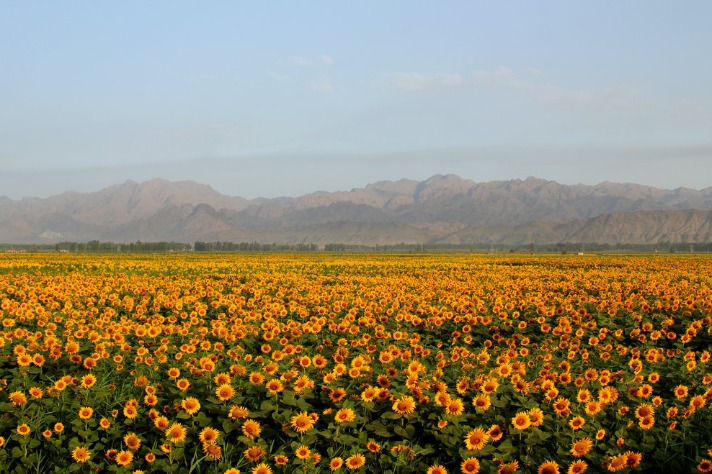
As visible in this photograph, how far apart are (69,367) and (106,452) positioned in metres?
3.08

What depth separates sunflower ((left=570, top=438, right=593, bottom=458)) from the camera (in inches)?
231

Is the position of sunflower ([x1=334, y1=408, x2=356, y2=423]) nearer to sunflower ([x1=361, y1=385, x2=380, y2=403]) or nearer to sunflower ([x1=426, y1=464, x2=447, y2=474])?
sunflower ([x1=361, y1=385, x2=380, y2=403])

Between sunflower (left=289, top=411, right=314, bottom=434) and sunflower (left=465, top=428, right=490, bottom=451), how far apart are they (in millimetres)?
1669

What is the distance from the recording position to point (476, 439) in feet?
19.7

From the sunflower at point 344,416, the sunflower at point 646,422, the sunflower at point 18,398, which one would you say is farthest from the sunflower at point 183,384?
the sunflower at point 646,422

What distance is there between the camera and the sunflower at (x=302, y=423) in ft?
20.2

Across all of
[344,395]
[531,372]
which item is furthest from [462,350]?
[344,395]

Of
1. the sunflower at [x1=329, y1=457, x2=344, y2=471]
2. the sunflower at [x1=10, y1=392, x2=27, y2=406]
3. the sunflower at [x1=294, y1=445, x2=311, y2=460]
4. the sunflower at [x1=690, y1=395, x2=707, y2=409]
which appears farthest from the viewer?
the sunflower at [x1=10, y1=392, x2=27, y2=406]

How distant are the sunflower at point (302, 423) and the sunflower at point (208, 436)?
2.72 ft

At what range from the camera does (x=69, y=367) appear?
29.6ft

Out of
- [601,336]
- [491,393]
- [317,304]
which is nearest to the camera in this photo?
[491,393]

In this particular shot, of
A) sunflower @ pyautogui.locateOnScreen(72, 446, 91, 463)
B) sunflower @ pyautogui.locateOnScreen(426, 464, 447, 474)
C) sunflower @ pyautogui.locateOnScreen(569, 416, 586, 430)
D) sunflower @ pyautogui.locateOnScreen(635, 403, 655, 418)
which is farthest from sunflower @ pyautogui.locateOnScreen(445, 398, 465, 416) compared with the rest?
sunflower @ pyautogui.locateOnScreen(72, 446, 91, 463)

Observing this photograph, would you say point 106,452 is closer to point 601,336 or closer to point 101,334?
point 101,334

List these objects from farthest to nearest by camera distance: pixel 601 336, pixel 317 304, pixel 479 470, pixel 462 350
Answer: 1. pixel 317 304
2. pixel 601 336
3. pixel 462 350
4. pixel 479 470
